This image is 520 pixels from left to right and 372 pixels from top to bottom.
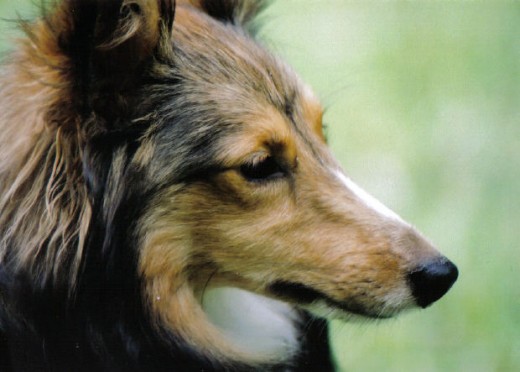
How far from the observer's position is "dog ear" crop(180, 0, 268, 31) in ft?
8.09

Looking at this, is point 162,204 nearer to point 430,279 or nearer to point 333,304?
point 333,304

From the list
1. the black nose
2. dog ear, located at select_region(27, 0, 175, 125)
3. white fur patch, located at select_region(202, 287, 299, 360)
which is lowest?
white fur patch, located at select_region(202, 287, 299, 360)

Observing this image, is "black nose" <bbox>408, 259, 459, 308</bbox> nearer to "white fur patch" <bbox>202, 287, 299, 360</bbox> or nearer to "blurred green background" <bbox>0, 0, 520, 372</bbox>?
"white fur patch" <bbox>202, 287, 299, 360</bbox>

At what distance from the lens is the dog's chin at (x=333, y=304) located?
2.19m

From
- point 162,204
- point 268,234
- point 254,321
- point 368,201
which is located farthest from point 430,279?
point 162,204

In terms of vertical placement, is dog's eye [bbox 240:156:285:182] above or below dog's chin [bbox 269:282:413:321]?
above

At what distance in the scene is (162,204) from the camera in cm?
210

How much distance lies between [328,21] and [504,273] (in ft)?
3.99

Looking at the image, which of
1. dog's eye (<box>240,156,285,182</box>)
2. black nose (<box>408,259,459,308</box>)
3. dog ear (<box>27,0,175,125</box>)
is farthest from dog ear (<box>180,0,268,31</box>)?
black nose (<box>408,259,459,308</box>)

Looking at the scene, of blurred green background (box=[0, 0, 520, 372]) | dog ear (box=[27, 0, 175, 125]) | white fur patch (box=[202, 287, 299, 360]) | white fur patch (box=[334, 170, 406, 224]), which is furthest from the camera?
blurred green background (box=[0, 0, 520, 372])

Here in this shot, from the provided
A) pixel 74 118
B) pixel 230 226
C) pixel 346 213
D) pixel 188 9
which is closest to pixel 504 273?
pixel 346 213

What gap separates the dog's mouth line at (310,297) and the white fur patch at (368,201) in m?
0.28

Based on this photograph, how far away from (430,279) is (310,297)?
1.16 feet

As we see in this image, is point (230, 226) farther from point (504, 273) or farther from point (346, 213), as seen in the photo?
point (504, 273)
